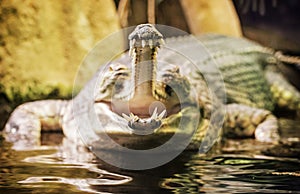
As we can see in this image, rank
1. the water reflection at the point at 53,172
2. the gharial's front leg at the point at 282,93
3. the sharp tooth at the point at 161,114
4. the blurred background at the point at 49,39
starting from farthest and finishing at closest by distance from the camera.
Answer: the gharial's front leg at the point at 282,93
the blurred background at the point at 49,39
the sharp tooth at the point at 161,114
the water reflection at the point at 53,172

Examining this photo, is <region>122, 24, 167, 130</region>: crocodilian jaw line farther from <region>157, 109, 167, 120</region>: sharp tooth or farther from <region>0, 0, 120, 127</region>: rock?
<region>0, 0, 120, 127</region>: rock

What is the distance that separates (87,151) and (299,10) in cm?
479

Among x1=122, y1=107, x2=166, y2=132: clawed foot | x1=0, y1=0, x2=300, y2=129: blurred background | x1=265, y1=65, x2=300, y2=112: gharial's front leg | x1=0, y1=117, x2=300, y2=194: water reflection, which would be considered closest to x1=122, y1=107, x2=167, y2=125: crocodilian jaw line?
x1=122, y1=107, x2=166, y2=132: clawed foot

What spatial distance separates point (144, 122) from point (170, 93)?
0.95 feet

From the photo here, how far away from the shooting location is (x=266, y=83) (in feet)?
14.4

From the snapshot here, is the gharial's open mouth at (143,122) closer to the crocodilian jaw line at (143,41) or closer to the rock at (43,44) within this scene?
the crocodilian jaw line at (143,41)

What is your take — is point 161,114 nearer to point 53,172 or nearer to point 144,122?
point 144,122

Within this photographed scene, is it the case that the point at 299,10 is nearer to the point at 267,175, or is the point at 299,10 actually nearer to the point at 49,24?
the point at 49,24

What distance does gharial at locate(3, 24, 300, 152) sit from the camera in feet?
6.77

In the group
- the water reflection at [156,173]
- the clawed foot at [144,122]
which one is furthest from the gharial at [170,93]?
the water reflection at [156,173]

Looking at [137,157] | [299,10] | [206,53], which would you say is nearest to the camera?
[137,157]

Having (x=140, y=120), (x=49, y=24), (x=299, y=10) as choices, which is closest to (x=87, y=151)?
(x=140, y=120)

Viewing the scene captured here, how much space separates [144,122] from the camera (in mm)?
2086

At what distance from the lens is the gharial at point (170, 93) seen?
206 centimetres
